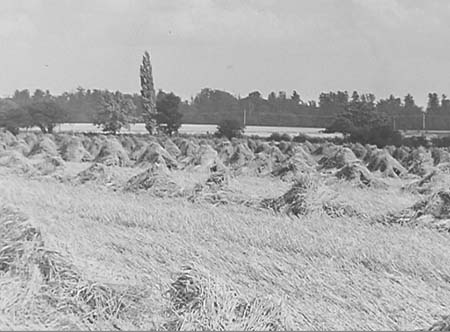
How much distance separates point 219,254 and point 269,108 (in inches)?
4079

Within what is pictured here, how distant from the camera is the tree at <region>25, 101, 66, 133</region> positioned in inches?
2854

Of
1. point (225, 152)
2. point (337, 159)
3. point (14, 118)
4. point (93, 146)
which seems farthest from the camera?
point (14, 118)

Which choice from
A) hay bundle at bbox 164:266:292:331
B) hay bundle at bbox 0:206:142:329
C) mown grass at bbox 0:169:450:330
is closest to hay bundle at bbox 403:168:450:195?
mown grass at bbox 0:169:450:330

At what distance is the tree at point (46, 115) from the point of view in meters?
72.5

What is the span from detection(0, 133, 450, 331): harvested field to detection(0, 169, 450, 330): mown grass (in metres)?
0.03

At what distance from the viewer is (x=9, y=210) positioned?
25.7 feet

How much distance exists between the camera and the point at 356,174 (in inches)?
974

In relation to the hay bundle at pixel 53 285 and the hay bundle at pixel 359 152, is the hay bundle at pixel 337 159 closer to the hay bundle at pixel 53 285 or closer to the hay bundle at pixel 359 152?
the hay bundle at pixel 359 152

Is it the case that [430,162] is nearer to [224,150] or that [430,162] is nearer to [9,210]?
[224,150]

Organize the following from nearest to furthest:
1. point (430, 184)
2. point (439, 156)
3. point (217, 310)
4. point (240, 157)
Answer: point (217, 310) → point (430, 184) → point (240, 157) → point (439, 156)

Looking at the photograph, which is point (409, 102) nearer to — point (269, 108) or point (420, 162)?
point (269, 108)

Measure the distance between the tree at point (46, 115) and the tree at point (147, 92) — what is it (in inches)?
343

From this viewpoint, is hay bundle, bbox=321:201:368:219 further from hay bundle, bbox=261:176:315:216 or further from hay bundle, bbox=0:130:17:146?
hay bundle, bbox=0:130:17:146

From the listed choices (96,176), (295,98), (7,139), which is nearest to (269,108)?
(295,98)
